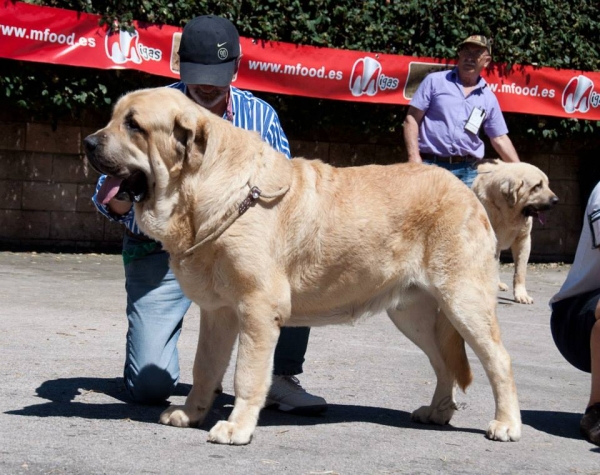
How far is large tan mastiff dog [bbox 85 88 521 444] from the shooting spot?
4.22 meters

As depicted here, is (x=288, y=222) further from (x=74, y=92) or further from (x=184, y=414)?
(x=74, y=92)

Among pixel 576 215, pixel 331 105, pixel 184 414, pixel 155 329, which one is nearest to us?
pixel 184 414

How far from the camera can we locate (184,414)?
4.57 metres

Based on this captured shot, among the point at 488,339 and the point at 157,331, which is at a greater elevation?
the point at 488,339

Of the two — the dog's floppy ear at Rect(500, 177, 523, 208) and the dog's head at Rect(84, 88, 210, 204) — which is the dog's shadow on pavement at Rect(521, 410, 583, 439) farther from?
the dog's floppy ear at Rect(500, 177, 523, 208)

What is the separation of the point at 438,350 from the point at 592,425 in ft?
2.69

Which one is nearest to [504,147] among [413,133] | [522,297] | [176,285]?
[413,133]

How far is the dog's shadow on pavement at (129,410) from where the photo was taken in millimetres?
4676

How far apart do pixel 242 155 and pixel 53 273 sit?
6.03 metres

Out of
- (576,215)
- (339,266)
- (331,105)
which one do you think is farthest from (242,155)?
(576,215)

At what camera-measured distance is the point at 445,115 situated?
880cm

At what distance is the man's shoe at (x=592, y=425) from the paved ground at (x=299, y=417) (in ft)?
0.20

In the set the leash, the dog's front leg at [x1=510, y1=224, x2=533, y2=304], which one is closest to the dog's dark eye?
the leash

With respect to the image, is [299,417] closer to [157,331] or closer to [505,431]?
[157,331]
